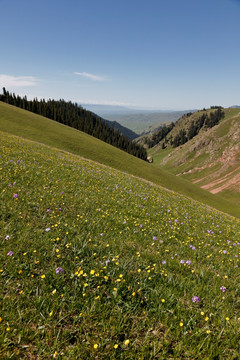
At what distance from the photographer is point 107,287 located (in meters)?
4.52

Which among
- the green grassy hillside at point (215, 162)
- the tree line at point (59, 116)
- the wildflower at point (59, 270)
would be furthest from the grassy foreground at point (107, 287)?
the tree line at point (59, 116)

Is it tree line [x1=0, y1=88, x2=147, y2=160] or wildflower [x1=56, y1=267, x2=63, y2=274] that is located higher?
tree line [x1=0, y1=88, x2=147, y2=160]

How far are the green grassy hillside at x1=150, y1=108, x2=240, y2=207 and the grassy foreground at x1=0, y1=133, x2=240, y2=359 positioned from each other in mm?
78468

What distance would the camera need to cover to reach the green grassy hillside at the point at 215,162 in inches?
3354

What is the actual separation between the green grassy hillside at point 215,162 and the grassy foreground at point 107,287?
78.5 metres

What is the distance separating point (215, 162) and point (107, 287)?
132m

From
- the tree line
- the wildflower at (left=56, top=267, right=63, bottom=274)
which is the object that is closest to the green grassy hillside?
the tree line

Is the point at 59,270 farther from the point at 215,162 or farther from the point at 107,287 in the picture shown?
the point at 215,162

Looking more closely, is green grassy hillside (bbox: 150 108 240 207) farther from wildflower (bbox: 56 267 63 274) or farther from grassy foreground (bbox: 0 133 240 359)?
wildflower (bbox: 56 267 63 274)

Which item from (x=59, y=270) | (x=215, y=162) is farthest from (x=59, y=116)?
(x=59, y=270)

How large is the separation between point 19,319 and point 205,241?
24.8 feet

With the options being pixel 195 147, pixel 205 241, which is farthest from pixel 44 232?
pixel 195 147

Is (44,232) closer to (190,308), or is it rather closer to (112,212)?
(112,212)

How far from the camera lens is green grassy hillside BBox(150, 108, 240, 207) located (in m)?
85.2
